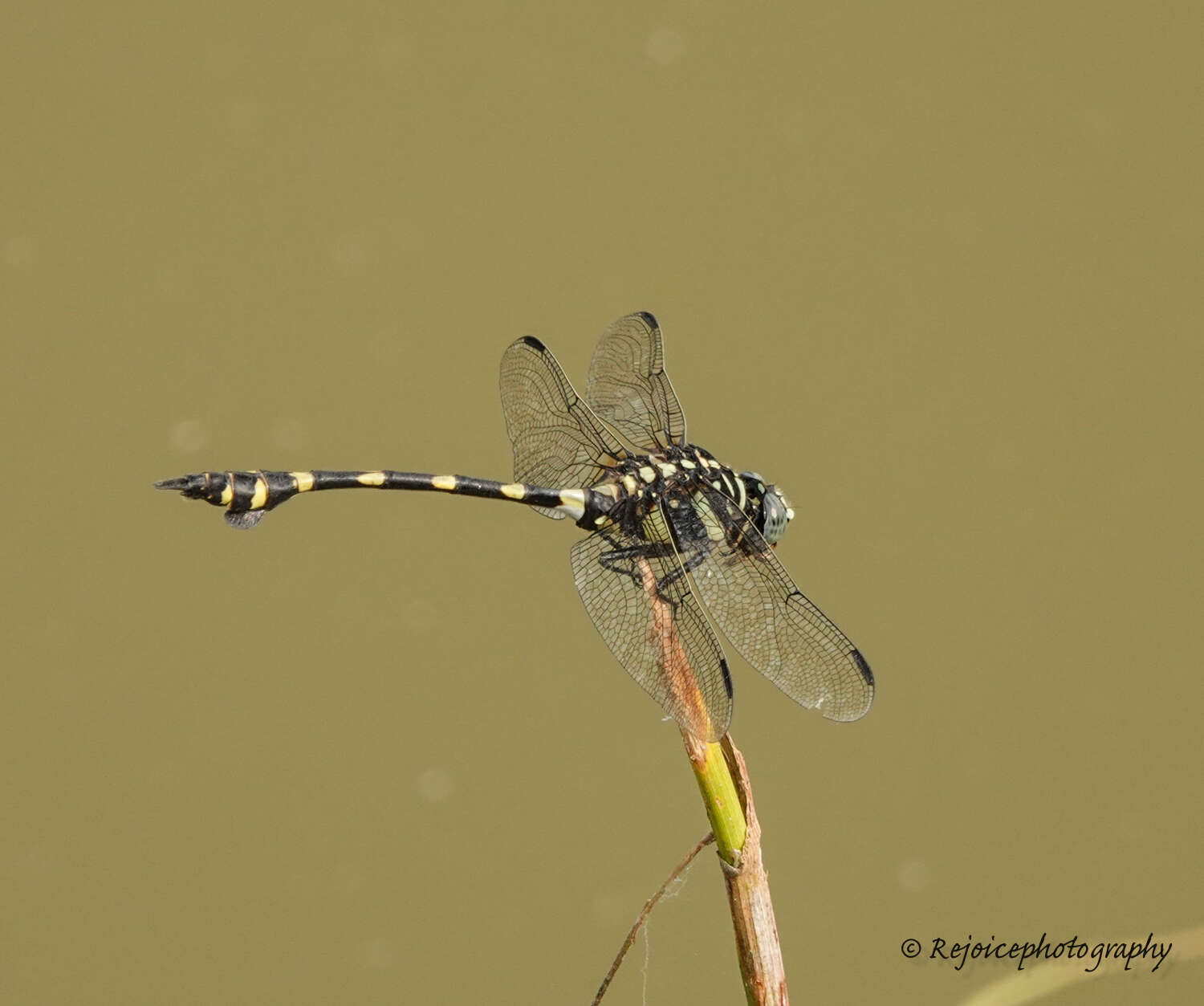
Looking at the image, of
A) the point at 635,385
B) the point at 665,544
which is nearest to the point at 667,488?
the point at 665,544

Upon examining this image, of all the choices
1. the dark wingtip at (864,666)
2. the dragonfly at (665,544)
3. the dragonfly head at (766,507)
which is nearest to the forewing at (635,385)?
the dragonfly at (665,544)

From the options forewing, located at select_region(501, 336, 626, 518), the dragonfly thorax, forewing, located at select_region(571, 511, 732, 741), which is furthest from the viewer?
forewing, located at select_region(501, 336, 626, 518)

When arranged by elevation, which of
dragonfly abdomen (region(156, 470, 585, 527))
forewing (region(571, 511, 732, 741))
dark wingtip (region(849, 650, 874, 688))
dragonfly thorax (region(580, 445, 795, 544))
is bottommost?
dark wingtip (region(849, 650, 874, 688))

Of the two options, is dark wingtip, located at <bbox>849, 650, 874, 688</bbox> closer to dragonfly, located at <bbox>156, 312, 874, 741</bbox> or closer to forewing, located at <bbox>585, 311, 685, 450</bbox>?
dragonfly, located at <bbox>156, 312, 874, 741</bbox>

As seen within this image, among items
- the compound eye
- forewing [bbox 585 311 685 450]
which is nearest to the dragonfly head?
the compound eye

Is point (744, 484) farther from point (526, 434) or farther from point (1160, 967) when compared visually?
point (1160, 967)

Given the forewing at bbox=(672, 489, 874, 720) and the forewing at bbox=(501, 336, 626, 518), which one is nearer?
the forewing at bbox=(672, 489, 874, 720)
